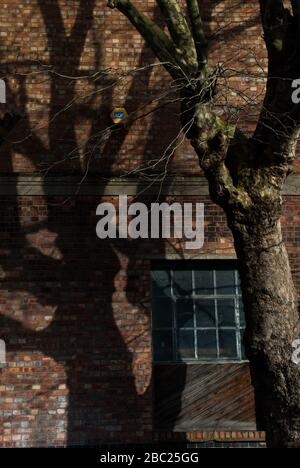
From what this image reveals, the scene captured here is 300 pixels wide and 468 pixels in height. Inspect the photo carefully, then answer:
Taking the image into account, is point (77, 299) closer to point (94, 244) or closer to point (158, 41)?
point (94, 244)

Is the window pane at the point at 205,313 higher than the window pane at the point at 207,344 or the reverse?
higher

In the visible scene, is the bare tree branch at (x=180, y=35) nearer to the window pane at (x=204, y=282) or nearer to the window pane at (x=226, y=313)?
the window pane at (x=204, y=282)

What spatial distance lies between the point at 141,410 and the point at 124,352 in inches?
31.7

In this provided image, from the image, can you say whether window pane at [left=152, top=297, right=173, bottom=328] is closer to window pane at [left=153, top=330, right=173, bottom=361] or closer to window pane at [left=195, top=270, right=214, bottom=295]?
window pane at [left=153, top=330, right=173, bottom=361]

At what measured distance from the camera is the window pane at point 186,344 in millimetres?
10820

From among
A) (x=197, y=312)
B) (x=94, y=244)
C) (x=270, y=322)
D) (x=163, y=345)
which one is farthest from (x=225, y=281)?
(x=270, y=322)

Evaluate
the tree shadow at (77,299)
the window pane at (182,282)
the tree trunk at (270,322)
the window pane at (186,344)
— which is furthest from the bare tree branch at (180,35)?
the window pane at (186,344)

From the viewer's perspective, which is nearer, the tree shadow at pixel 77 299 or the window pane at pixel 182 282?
the tree shadow at pixel 77 299

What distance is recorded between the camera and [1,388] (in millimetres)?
10320

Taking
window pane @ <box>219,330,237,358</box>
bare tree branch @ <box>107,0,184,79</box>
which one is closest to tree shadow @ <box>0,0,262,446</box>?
window pane @ <box>219,330,237,358</box>

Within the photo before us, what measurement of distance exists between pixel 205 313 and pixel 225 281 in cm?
55

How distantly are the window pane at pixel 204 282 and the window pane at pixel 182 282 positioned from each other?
101 millimetres

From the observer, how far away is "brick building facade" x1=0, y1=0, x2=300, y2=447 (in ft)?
33.9
